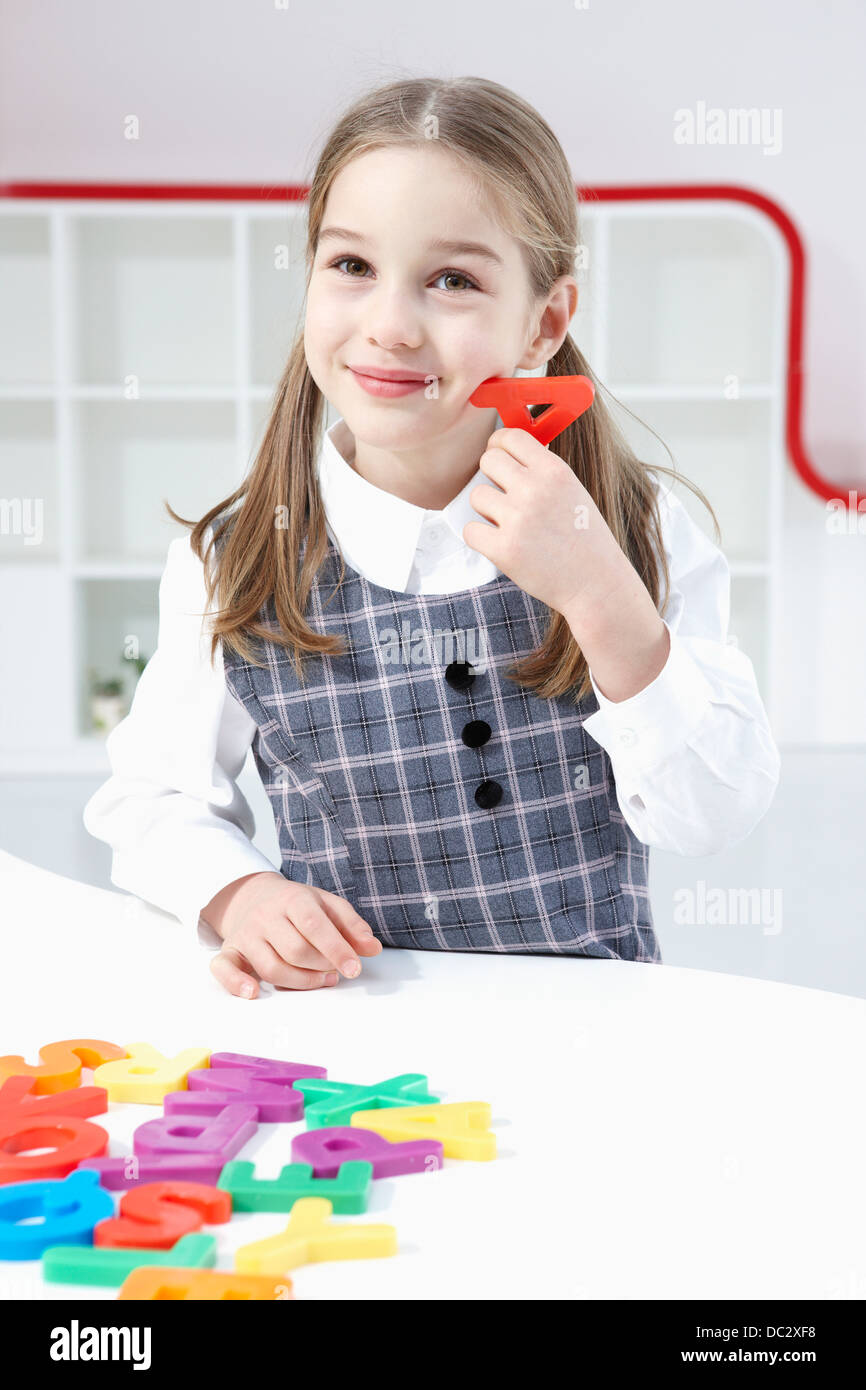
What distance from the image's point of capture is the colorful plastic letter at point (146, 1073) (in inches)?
24.3

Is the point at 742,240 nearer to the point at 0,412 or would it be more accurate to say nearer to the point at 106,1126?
the point at 0,412

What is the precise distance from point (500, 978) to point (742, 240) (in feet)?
10.9

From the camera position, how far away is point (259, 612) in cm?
104

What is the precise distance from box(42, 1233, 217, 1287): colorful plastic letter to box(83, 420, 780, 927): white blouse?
423 mm

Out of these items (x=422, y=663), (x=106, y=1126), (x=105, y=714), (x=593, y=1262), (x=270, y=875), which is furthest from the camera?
(x=105, y=714)

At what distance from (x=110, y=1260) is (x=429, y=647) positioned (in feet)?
2.04

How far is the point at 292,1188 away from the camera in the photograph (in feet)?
1.69

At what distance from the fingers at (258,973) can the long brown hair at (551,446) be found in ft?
0.93

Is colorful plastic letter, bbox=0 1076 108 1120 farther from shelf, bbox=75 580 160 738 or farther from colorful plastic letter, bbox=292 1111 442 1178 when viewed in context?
shelf, bbox=75 580 160 738

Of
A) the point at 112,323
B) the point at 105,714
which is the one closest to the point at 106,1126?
the point at 105,714

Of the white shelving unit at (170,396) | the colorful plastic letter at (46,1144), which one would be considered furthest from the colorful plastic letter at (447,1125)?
the white shelving unit at (170,396)

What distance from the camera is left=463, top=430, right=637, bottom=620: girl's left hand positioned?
2.77ft

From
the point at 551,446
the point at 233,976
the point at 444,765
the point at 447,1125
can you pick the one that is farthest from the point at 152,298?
the point at 447,1125

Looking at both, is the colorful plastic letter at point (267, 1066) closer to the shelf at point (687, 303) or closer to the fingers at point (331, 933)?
the fingers at point (331, 933)
